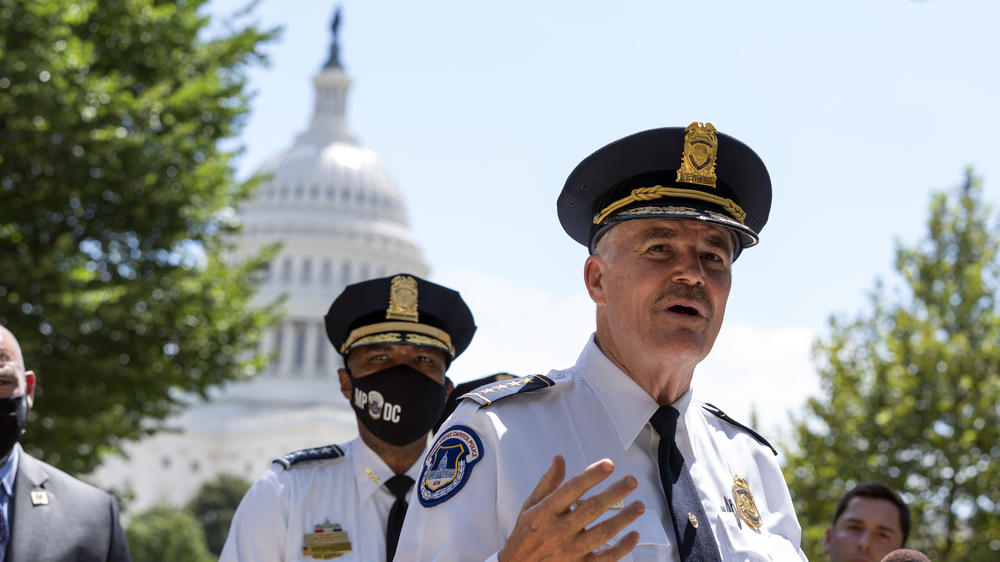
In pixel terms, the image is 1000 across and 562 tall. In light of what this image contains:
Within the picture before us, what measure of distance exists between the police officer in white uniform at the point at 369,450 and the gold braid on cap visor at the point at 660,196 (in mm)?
1971

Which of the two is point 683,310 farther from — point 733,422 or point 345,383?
point 345,383

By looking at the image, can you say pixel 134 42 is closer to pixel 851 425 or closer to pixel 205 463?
pixel 851 425

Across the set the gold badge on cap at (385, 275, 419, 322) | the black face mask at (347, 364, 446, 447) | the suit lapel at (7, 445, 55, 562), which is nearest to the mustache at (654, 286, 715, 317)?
the black face mask at (347, 364, 446, 447)

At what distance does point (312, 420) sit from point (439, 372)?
286ft

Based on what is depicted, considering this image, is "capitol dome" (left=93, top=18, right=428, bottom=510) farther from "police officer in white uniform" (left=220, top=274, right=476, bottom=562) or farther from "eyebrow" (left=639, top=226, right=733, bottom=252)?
"eyebrow" (left=639, top=226, right=733, bottom=252)

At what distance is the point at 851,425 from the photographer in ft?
52.6

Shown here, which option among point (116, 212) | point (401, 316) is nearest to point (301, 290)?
point (116, 212)

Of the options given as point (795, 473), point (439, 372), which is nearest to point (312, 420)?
point (795, 473)

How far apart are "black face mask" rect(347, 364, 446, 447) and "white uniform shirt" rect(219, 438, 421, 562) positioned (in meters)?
0.12

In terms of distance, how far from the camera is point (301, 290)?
98312mm

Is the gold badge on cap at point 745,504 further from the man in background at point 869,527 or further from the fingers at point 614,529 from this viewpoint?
the man in background at point 869,527

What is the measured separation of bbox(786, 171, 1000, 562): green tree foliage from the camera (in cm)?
1509

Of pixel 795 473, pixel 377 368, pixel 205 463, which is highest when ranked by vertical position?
pixel 205 463

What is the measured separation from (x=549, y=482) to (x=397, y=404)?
2454 millimetres
